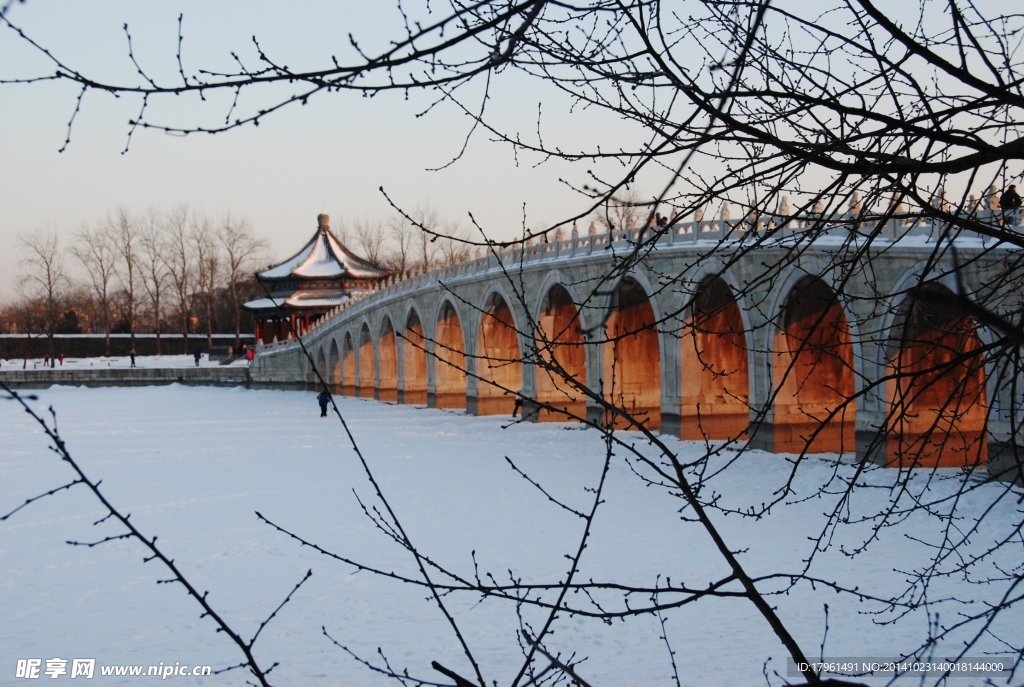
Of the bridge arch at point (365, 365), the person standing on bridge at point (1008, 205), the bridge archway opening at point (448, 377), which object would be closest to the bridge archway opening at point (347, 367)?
the bridge arch at point (365, 365)

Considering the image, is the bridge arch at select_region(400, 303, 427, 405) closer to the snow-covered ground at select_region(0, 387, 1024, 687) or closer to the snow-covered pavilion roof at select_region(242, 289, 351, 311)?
the snow-covered ground at select_region(0, 387, 1024, 687)

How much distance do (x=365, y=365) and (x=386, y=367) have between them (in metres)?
3.93

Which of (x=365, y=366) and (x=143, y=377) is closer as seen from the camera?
(x=365, y=366)

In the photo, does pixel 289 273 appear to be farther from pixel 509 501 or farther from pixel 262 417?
pixel 509 501

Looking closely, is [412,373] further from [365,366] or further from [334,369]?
[334,369]

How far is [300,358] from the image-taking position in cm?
5091

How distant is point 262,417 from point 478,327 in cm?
844

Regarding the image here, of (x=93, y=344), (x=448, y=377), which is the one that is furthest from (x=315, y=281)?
(x=448, y=377)

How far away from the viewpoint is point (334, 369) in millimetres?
52156

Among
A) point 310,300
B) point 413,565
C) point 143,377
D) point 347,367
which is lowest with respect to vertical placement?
point 413,565

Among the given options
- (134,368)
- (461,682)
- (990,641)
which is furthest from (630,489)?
(134,368)

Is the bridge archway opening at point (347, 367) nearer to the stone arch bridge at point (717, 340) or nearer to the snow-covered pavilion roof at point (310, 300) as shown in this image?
the stone arch bridge at point (717, 340)

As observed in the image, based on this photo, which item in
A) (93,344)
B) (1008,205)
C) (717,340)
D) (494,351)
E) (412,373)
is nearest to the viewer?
(1008,205)

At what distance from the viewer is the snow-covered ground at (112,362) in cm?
6203
